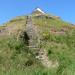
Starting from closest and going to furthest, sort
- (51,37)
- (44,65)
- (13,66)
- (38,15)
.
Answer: (13,66) < (44,65) < (51,37) < (38,15)

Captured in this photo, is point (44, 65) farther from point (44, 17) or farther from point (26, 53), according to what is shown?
point (44, 17)

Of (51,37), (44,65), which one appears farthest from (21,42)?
(51,37)

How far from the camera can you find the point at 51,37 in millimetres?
23500

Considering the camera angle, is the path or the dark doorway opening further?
the dark doorway opening

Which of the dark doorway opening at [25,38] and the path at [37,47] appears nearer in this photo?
Answer: the path at [37,47]

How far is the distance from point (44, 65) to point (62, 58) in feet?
9.26

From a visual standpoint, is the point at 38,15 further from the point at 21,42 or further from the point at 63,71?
the point at 63,71

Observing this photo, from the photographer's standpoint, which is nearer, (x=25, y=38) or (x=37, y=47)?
(x=37, y=47)

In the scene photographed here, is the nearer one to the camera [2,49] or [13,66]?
[13,66]

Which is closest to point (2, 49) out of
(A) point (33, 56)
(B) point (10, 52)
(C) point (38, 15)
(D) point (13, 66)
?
(B) point (10, 52)

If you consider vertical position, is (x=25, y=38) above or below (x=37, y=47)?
above

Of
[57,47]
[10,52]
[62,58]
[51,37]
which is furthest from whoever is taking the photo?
[51,37]

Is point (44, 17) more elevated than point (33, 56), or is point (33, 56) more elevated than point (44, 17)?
point (44, 17)

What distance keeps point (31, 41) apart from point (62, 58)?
203 cm
